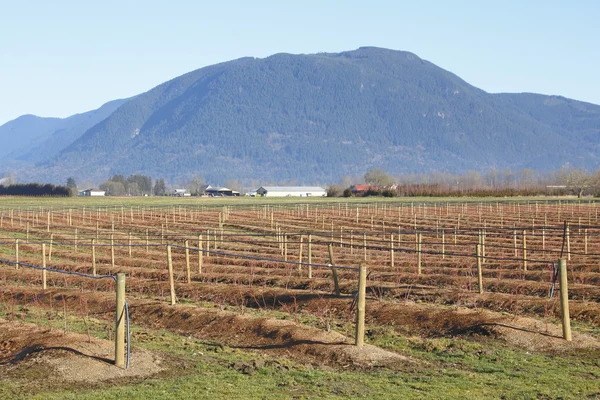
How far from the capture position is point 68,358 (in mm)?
11875

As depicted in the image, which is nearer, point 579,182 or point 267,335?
point 267,335

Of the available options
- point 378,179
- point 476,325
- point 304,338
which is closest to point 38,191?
point 378,179

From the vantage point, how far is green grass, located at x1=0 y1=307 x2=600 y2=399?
1066cm

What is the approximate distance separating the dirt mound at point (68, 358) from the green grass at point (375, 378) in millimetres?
322

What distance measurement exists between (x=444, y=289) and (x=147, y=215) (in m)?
50.1

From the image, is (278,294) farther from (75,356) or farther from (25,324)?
(75,356)

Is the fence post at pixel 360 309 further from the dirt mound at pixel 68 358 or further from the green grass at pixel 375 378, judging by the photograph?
the dirt mound at pixel 68 358

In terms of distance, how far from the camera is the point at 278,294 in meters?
18.7

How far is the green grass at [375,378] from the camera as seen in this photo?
35.0ft

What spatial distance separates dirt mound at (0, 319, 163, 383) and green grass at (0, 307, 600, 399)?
0.32m

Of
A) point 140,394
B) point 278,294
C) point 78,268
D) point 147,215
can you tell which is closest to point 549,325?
point 278,294

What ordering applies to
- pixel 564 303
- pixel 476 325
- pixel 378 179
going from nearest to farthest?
1. pixel 564 303
2. pixel 476 325
3. pixel 378 179

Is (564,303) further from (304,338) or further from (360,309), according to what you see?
(304,338)

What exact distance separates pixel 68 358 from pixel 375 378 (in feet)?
13.9
